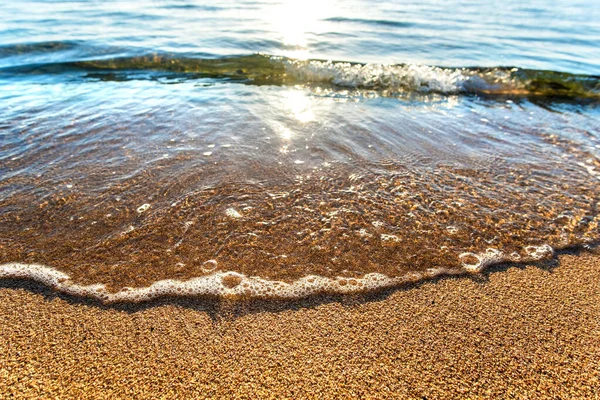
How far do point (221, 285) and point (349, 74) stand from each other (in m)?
6.59

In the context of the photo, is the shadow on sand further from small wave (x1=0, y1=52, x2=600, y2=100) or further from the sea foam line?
small wave (x1=0, y1=52, x2=600, y2=100)

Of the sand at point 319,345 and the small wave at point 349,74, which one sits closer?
the sand at point 319,345

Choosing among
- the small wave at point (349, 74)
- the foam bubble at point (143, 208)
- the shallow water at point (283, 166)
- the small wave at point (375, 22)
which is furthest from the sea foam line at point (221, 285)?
the small wave at point (375, 22)

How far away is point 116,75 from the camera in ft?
25.3

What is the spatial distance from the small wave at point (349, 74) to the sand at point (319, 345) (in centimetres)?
556

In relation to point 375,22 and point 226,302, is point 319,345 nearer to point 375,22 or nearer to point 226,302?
point 226,302

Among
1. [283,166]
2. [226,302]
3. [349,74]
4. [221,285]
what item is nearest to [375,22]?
[349,74]

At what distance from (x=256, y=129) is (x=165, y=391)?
143 inches

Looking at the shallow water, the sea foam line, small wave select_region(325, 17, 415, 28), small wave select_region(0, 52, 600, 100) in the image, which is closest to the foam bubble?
the shallow water

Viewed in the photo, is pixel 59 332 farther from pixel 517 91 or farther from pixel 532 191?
pixel 517 91

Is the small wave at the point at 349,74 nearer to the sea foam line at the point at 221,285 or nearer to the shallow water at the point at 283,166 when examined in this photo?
the shallow water at the point at 283,166

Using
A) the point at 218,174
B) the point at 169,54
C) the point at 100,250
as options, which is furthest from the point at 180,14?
the point at 100,250

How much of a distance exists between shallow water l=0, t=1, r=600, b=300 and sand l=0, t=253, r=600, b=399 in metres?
0.19

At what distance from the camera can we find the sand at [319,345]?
1716mm
